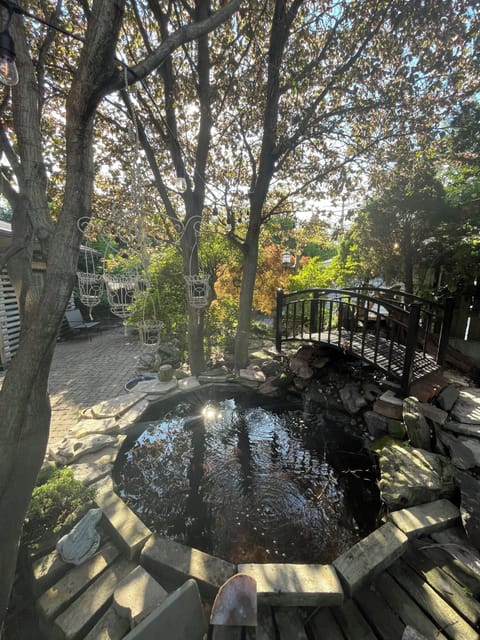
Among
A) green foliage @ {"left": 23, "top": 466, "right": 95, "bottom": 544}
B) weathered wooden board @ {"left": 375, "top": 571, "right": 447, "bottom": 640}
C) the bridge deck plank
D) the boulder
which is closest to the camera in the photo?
weathered wooden board @ {"left": 375, "top": 571, "right": 447, "bottom": 640}

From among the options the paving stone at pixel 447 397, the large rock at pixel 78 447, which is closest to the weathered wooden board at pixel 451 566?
the paving stone at pixel 447 397

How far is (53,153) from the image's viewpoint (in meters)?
4.51

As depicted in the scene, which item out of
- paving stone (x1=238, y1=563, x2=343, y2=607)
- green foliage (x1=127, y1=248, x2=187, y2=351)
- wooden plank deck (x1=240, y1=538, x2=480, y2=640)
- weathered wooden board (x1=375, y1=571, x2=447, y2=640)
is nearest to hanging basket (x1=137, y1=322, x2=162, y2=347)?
paving stone (x1=238, y1=563, x2=343, y2=607)

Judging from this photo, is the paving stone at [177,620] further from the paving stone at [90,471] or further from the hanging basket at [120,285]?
the hanging basket at [120,285]

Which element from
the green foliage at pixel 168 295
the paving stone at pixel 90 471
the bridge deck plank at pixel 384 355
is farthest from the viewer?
the green foliage at pixel 168 295

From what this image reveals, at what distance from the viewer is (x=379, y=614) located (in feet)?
5.03

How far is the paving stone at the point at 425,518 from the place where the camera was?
1.87 m

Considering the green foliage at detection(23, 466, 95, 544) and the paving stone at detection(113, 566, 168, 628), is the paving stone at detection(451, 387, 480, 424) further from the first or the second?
the green foliage at detection(23, 466, 95, 544)

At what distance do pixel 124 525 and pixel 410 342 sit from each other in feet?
10.7

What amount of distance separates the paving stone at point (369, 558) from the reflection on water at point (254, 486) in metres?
0.37

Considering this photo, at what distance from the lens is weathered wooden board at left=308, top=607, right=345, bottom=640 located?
4.77ft

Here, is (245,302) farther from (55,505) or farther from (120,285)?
(55,505)

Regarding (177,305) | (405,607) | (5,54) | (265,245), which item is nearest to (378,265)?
(265,245)

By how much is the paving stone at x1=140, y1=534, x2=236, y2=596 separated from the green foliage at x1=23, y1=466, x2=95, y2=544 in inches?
26.2
